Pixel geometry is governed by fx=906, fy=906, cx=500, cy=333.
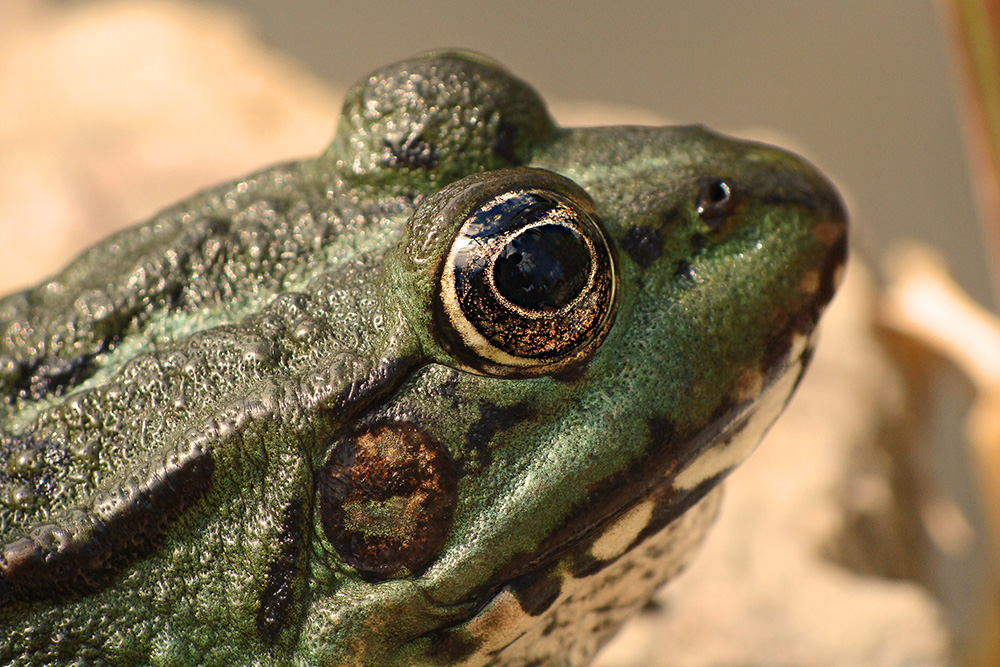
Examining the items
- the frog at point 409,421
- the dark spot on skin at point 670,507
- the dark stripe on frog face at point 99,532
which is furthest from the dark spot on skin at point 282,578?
the dark spot on skin at point 670,507

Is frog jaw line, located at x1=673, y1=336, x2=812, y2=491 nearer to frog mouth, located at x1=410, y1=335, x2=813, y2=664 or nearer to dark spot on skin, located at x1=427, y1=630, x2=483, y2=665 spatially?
frog mouth, located at x1=410, y1=335, x2=813, y2=664

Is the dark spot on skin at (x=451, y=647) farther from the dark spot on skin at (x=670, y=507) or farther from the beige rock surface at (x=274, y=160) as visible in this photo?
the beige rock surface at (x=274, y=160)

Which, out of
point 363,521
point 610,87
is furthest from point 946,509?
point 610,87

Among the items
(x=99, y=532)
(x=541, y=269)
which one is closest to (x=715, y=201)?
(x=541, y=269)

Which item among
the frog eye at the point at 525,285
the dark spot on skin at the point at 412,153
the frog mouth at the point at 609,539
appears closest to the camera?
the frog eye at the point at 525,285

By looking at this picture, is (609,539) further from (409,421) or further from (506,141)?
(506,141)

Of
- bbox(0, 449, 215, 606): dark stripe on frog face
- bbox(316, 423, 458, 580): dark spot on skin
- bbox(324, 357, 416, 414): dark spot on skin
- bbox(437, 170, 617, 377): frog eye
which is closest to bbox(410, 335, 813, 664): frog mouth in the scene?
bbox(316, 423, 458, 580): dark spot on skin
